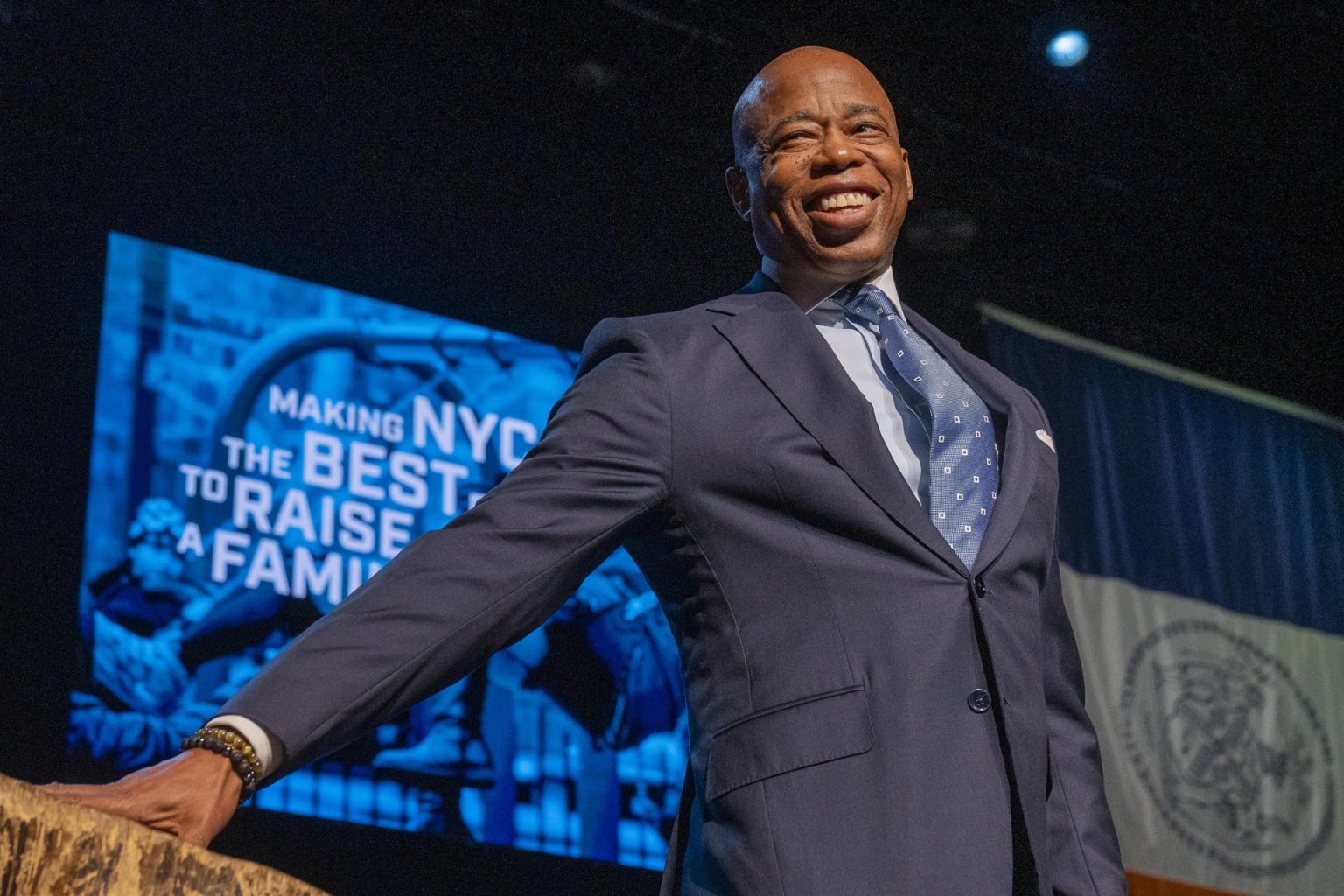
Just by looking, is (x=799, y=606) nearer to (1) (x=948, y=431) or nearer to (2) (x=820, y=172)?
(1) (x=948, y=431)

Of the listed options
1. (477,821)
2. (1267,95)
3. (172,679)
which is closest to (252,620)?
(172,679)

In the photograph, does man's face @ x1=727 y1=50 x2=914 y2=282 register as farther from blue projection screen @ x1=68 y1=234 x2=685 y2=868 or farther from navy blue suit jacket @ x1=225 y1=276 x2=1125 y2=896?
blue projection screen @ x1=68 y1=234 x2=685 y2=868

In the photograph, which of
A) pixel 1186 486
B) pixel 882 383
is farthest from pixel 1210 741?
pixel 882 383

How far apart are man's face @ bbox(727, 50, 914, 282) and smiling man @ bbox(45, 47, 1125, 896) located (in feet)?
0.29

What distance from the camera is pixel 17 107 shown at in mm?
3838

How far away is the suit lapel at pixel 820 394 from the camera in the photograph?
1.41m

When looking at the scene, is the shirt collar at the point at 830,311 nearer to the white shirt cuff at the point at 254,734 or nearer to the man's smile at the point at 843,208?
the man's smile at the point at 843,208

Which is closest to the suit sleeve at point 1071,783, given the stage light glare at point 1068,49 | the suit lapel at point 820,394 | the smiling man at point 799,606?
the smiling man at point 799,606

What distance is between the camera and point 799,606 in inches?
54.1

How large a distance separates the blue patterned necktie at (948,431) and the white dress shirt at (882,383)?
0.04 ft

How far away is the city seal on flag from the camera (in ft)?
16.1

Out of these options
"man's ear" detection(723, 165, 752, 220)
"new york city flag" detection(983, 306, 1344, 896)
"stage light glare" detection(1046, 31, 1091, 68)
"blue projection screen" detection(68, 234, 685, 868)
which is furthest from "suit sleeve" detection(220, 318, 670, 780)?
"new york city flag" detection(983, 306, 1344, 896)

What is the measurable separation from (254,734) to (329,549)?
9.24 feet

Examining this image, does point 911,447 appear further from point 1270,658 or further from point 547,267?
point 1270,658
